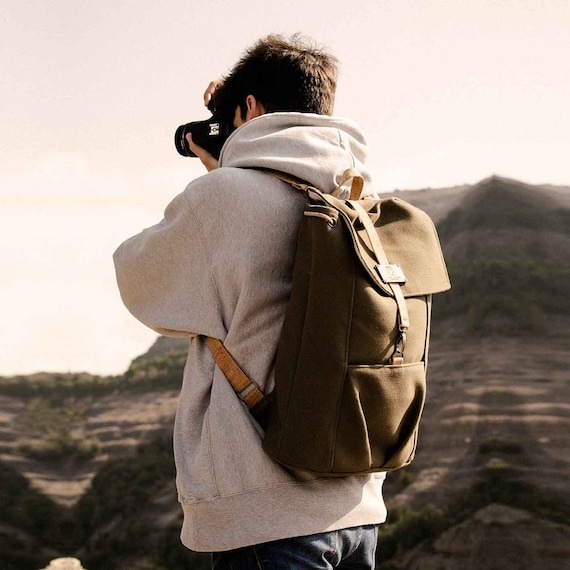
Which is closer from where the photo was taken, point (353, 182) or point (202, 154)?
point (353, 182)

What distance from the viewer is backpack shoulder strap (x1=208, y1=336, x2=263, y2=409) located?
147 centimetres

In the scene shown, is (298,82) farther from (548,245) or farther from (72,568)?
(548,245)

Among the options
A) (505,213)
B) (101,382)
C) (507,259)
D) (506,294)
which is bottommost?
(101,382)

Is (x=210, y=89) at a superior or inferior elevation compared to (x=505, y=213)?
superior

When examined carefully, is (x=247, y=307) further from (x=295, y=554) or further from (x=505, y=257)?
(x=505, y=257)

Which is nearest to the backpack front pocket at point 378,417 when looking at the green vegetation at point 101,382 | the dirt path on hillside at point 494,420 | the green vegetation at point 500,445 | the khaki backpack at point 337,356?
the khaki backpack at point 337,356

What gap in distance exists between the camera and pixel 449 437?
8.35 metres

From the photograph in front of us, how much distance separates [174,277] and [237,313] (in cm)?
17

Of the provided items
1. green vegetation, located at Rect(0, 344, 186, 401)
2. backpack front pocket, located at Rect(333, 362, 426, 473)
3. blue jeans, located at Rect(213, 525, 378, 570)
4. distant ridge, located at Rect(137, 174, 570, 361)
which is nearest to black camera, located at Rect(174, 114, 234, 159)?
backpack front pocket, located at Rect(333, 362, 426, 473)

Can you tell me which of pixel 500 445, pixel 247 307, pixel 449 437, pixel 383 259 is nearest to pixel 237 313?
pixel 247 307

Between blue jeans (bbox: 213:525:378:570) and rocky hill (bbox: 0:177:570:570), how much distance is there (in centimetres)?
619

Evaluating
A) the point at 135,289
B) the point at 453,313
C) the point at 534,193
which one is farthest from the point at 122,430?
the point at 135,289

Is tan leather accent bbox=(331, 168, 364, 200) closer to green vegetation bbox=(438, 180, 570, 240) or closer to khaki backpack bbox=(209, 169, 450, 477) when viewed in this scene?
khaki backpack bbox=(209, 169, 450, 477)

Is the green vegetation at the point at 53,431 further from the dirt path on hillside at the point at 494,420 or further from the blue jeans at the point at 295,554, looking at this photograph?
the blue jeans at the point at 295,554
